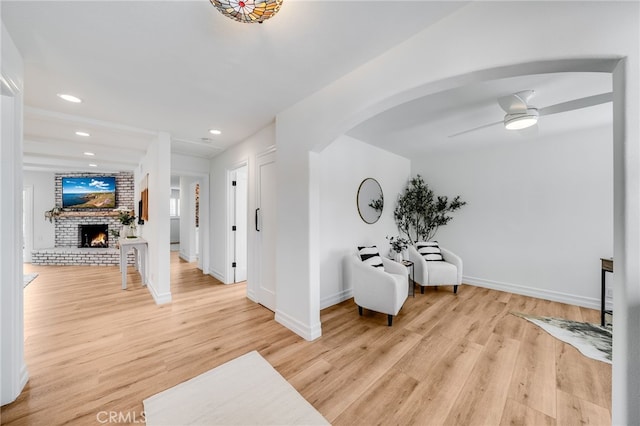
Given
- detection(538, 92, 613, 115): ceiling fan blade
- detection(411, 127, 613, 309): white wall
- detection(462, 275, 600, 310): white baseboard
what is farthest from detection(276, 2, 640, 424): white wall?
Result: detection(462, 275, 600, 310): white baseboard

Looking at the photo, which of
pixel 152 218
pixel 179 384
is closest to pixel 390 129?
pixel 179 384

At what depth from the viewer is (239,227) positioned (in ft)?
14.8

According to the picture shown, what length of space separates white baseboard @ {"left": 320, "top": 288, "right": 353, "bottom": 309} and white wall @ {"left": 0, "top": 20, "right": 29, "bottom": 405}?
270cm

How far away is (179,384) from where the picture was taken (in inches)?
69.9

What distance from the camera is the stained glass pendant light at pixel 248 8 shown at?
1.15m

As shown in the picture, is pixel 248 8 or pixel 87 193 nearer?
pixel 248 8

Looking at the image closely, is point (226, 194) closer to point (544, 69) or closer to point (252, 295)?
point (252, 295)

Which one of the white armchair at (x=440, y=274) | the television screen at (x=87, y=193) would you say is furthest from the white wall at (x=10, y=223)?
the television screen at (x=87, y=193)

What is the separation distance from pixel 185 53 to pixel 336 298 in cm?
321

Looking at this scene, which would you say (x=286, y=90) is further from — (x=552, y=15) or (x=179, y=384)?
(x=179, y=384)

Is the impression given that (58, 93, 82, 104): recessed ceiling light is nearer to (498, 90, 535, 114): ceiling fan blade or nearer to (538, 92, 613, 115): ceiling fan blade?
(498, 90, 535, 114): ceiling fan blade

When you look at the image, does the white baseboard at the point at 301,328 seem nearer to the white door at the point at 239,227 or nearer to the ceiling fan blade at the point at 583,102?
the white door at the point at 239,227

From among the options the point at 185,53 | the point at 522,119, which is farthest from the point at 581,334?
the point at 185,53

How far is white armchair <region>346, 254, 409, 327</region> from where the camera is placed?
2625mm
